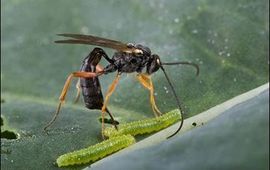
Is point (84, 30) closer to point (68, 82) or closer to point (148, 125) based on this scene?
point (68, 82)

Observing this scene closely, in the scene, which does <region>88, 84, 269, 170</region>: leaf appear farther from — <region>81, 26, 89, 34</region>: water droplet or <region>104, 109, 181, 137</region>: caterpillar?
<region>81, 26, 89, 34</region>: water droplet

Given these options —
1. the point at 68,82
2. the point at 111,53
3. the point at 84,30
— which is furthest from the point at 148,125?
the point at 84,30

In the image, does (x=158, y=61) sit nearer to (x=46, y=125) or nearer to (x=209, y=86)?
(x=209, y=86)

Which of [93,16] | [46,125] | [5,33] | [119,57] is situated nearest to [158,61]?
[119,57]

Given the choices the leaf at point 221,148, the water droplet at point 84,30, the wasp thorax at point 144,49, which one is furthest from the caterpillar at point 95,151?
the water droplet at point 84,30

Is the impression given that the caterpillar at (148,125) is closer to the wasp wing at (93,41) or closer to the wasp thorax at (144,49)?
the wasp wing at (93,41)
